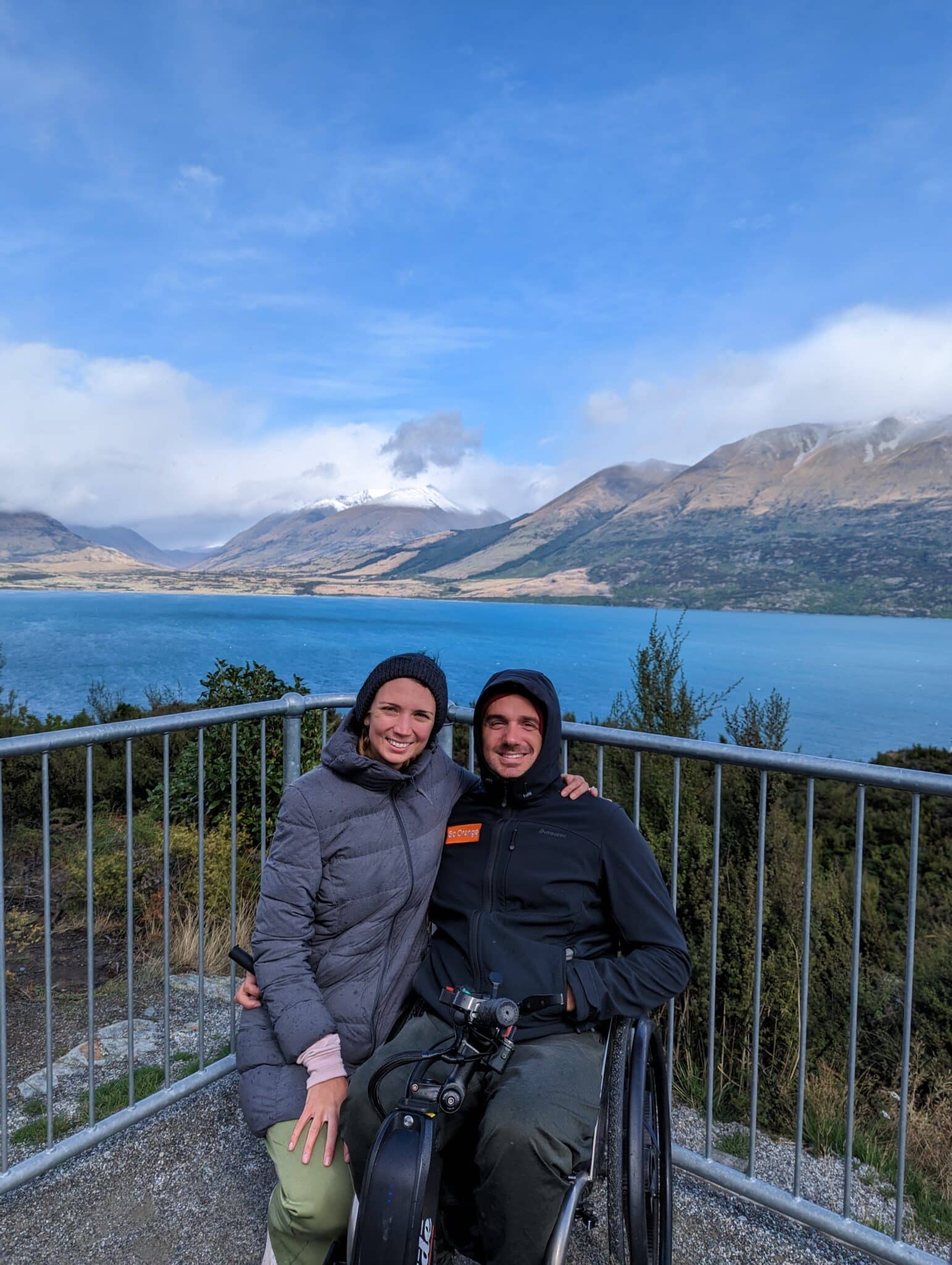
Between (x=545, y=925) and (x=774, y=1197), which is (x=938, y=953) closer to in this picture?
(x=774, y=1197)

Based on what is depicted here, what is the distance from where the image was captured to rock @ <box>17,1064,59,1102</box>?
293cm

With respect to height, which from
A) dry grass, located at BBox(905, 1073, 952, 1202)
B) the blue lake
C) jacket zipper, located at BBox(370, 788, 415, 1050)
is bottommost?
the blue lake

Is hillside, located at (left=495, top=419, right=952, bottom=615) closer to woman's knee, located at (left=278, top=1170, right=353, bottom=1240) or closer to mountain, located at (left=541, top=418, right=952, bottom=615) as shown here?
mountain, located at (left=541, top=418, right=952, bottom=615)

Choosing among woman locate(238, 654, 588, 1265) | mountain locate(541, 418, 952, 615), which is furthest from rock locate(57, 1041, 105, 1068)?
mountain locate(541, 418, 952, 615)

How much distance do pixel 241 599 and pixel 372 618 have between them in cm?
6755

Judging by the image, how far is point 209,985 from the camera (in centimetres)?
412

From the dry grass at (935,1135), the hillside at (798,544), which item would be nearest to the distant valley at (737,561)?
the hillside at (798,544)

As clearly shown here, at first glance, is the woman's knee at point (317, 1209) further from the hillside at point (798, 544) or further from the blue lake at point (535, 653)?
the hillside at point (798, 544)

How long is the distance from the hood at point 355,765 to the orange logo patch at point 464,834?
178 millimetres

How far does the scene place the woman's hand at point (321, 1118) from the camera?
1753 mm

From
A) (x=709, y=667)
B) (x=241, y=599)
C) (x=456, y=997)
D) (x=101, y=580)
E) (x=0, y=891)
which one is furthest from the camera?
(x=101, y=580)

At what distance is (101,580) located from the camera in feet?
543

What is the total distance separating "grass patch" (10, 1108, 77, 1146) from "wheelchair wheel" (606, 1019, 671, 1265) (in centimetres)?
190

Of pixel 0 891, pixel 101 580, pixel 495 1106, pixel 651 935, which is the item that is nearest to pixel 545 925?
pixel 651 935
